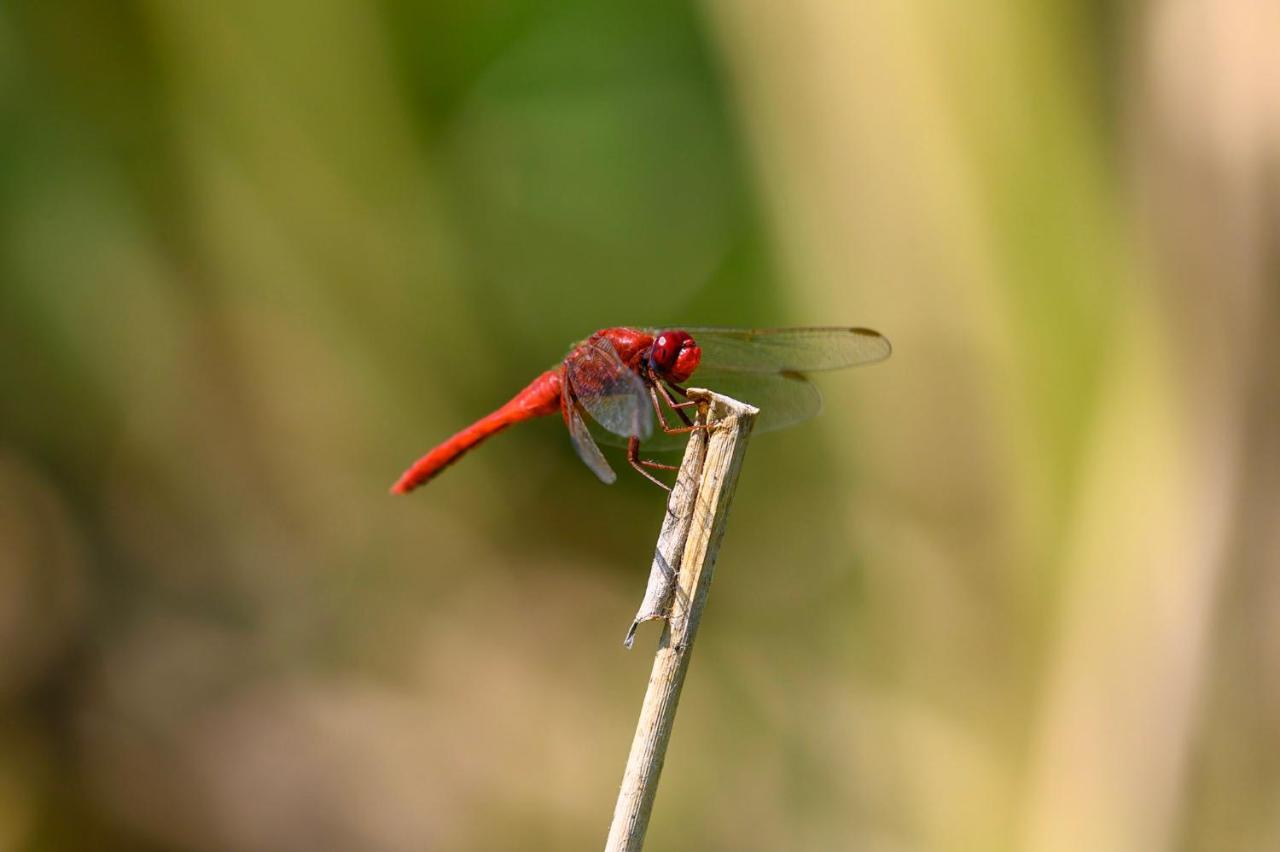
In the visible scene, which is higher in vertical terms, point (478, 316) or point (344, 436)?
point (478, 316)

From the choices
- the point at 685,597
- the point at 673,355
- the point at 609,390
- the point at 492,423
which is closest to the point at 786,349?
the point at 673,355

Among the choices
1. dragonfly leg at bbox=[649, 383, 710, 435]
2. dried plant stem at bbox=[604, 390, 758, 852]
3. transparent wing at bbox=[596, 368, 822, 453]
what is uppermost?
transparent wing at bbox=[596, 368, 822, 453]

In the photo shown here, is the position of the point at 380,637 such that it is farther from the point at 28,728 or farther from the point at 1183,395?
the point at 1183,395

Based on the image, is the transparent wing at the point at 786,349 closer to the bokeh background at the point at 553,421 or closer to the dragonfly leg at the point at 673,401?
the dragonfly leg at the point at 673,401

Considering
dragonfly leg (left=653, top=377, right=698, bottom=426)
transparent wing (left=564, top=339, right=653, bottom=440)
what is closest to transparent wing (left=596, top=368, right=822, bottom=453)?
dragonfly leg (left=653, top=377, right=698, bottom=426)

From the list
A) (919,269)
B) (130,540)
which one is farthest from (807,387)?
(130,540)

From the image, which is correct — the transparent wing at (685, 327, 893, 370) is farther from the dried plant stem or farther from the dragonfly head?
the dried plant stem

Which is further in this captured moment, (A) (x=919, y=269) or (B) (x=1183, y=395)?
(A) (x=919, y=269)
